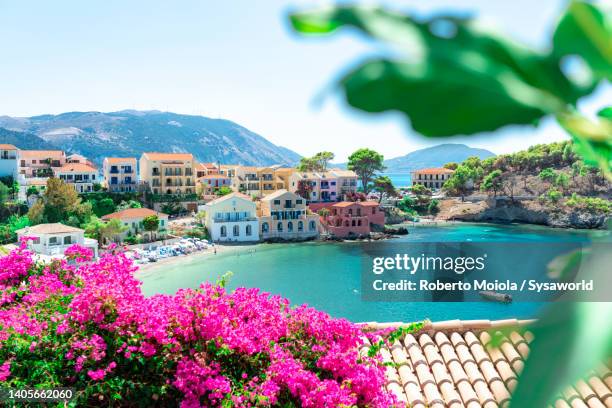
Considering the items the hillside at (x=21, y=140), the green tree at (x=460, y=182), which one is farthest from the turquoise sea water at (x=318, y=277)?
the hillside at (x=21, y=140)

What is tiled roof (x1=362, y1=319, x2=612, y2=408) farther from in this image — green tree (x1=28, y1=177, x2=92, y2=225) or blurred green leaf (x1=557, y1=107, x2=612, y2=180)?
green tree (x1=28, y1=177, x2=92, y2=225)

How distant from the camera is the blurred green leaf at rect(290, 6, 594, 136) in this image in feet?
0.88

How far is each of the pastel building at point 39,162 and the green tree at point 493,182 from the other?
4563 cm

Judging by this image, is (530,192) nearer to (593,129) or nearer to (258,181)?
(258,181)

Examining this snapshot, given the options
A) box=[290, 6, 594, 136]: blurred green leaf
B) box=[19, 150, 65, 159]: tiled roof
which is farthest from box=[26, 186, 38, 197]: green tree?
box=[290, 6, 594, 136]: blurred green leaf

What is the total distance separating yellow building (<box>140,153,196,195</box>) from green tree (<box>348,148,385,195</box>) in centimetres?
1811

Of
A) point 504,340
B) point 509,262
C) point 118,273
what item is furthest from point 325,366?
point 509,262

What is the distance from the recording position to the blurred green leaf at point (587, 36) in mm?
291

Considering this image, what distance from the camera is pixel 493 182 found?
57688 mm

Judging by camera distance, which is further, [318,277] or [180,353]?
[318,277]

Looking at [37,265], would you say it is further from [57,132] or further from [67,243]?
[57,132]

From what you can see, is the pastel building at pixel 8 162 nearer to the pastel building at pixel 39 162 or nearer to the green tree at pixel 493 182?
the pastel building at pixel 39 162

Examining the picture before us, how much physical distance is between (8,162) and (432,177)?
5123cm

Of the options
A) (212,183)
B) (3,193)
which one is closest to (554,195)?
(212,183)
